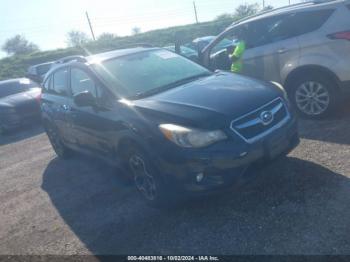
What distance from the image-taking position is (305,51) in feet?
19.7

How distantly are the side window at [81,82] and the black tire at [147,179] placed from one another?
3.58ft

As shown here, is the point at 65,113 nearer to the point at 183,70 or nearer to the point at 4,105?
the point at 183,70

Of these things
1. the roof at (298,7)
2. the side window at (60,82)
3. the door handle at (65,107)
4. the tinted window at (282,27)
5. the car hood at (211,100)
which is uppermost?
the roof at (298,7)

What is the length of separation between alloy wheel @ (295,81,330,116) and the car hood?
1667 mm

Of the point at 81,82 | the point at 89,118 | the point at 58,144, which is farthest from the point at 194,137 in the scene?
the point at 58,144

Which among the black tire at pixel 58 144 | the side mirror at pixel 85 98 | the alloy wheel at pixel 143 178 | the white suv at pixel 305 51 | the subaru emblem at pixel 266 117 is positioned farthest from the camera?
the black tire at pixel 58 144

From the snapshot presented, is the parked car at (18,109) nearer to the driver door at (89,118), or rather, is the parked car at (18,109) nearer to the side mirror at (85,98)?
the driver door at (89,118)

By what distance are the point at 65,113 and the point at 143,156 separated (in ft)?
7.78

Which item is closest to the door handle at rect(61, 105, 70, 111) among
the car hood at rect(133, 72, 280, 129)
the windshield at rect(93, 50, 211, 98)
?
the windshield at rect(93, 50, 211, 98)

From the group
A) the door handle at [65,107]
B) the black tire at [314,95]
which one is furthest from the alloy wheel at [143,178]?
the black tire at [314,95]

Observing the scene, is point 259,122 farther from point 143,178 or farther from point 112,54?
point 112,54

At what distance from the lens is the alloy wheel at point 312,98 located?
5.95 metres

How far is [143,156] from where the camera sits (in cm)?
419

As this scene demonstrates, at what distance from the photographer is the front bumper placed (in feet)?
12.2
